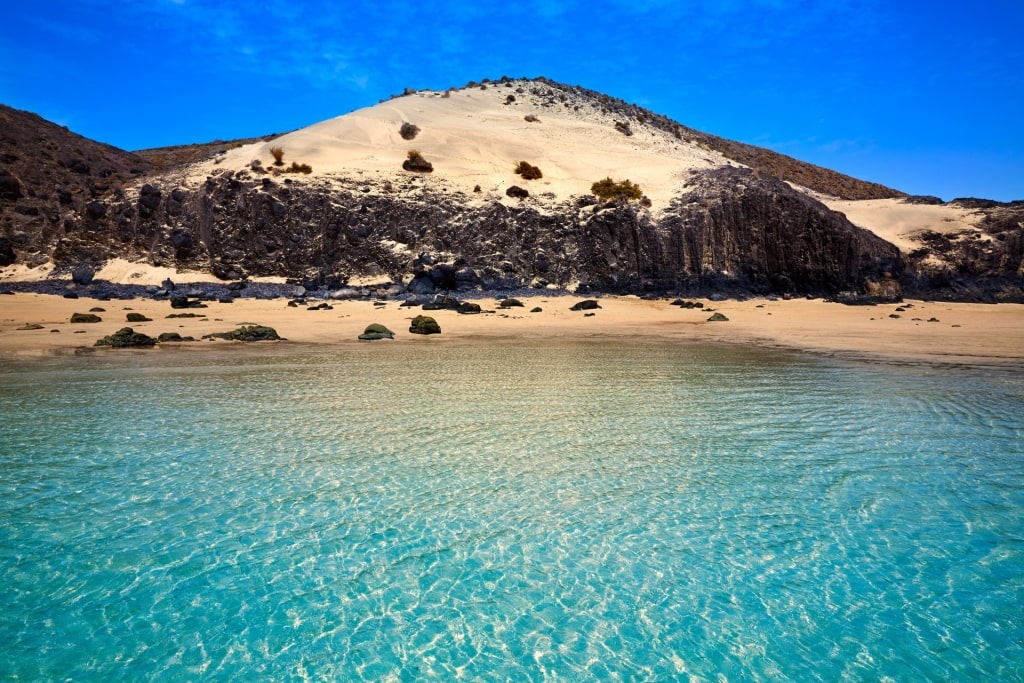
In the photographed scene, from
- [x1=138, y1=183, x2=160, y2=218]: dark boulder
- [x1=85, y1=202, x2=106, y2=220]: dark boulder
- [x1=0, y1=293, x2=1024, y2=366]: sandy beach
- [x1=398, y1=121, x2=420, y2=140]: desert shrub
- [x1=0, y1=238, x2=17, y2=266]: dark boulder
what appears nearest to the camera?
[x1=0, y1=293, x2=1024, y2=366]: sandy beach

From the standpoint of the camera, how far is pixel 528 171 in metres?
37.6

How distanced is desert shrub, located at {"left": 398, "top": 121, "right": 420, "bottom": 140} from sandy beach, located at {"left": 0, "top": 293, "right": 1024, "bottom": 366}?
19.2 meters

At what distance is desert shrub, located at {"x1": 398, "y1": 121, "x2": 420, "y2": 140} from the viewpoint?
42438mm

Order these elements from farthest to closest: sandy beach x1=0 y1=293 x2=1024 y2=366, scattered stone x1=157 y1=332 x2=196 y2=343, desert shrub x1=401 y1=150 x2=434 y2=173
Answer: desert shrub x1=401 y1=150 x2=434 y2=173 → scattered stone x1=157 y1=332 x2=196 y2=343 → sandy beach x1=0 y1=293 x2=1024 y2=366

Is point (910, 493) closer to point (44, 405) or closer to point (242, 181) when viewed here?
point (44, 405)

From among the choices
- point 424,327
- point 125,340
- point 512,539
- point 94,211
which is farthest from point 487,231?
point 512,539

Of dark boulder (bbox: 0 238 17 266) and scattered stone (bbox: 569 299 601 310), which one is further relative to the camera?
dark boulder (bbox: 0 238 17 266)

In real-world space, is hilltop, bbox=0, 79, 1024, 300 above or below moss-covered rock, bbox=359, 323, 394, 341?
above

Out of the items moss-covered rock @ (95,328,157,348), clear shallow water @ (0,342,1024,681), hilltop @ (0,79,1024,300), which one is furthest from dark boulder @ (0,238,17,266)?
clear shallow water @ (0,342,1024,681)

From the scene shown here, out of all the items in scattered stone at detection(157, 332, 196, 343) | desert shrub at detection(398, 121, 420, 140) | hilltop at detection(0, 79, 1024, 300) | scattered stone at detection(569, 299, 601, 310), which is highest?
desert shrub at detection(398, 121, 420, 140)

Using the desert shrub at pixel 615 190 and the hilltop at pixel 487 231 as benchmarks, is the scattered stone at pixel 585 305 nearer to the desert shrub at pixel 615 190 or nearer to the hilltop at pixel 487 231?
the hilltop at pixel 487 231

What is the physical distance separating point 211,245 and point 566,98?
35914mm

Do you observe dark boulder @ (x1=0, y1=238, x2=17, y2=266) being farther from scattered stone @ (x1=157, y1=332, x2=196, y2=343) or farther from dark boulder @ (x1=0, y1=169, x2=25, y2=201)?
scattered stone @ (x1=157, y1=332, x2=196, y2=343)

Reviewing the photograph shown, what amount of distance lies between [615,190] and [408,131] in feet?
53.6
